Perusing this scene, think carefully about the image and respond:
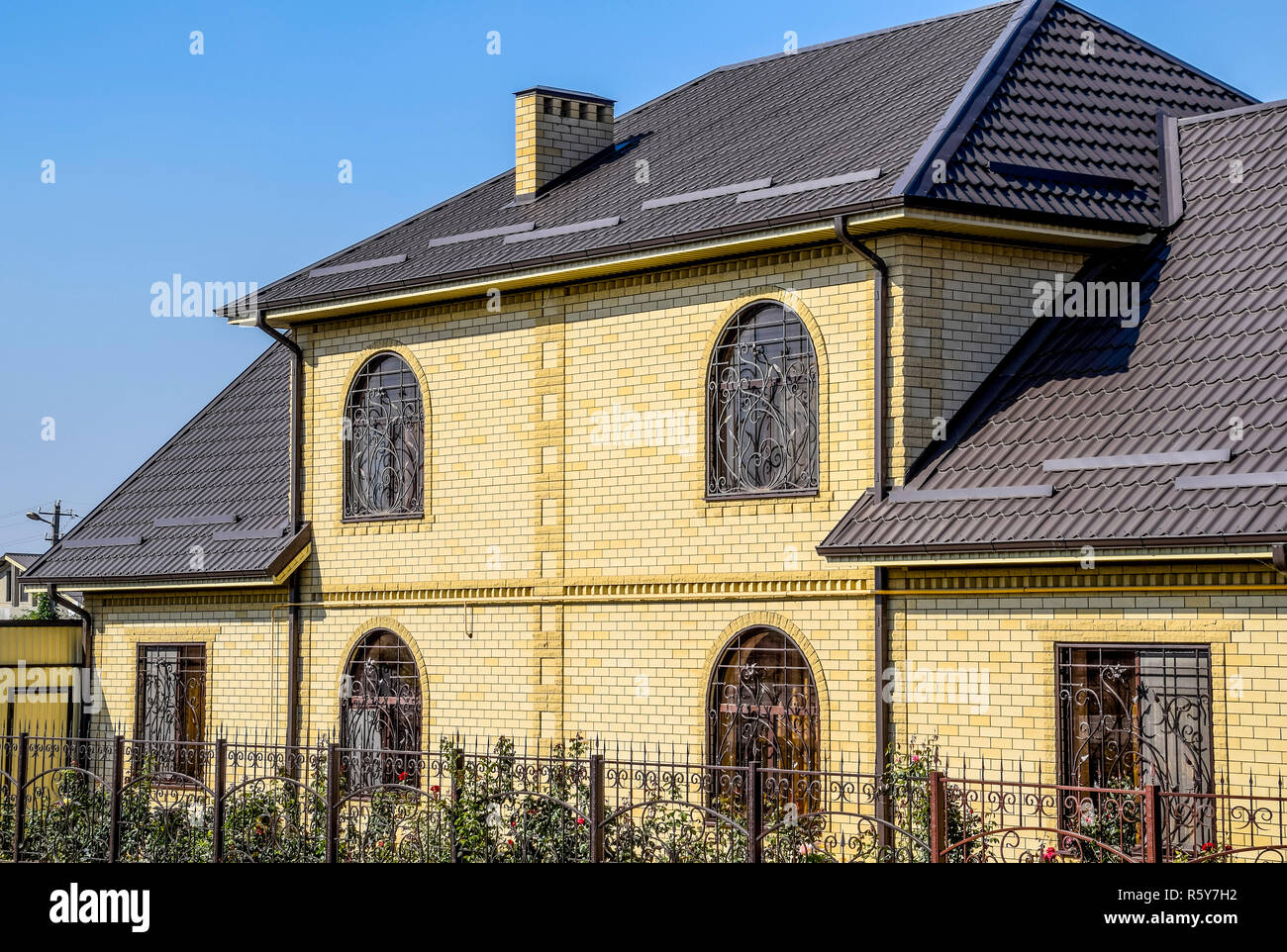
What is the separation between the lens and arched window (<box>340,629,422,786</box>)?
16.8 metres

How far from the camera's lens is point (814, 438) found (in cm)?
1411

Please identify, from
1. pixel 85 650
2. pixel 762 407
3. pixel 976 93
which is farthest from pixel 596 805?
pixel 85 650

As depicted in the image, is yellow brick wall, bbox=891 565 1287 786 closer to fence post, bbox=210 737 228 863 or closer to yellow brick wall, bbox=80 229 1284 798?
yellow brick wall, bbox=80 229 1284 798

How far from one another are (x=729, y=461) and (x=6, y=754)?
33.2 feet

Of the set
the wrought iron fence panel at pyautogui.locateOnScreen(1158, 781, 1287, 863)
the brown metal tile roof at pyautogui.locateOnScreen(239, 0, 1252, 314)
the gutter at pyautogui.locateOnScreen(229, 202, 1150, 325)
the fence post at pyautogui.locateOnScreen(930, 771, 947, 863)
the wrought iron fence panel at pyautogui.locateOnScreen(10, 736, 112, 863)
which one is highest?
the brown metal tile roof at pyautogui.locateOnScreen(239, 0, 1252, 314)

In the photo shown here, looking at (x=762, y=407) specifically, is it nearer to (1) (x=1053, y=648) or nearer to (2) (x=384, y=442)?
(1) (x=1053, y=648)

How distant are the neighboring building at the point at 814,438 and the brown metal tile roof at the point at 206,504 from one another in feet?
0.48

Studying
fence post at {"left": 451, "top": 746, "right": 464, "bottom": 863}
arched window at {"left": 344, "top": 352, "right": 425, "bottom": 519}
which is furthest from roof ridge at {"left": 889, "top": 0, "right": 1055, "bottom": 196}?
arched window at {"left": 344, "top": 352, "right": 425, "bottom": 519}

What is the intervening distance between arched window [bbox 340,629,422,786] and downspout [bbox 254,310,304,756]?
2.32 ft

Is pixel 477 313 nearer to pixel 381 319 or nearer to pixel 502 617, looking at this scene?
pixel 381 319

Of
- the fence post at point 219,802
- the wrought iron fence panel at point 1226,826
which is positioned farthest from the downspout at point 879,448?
the fence post at point 219,802

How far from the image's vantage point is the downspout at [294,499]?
58.0 ft

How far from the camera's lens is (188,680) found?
19172mm
